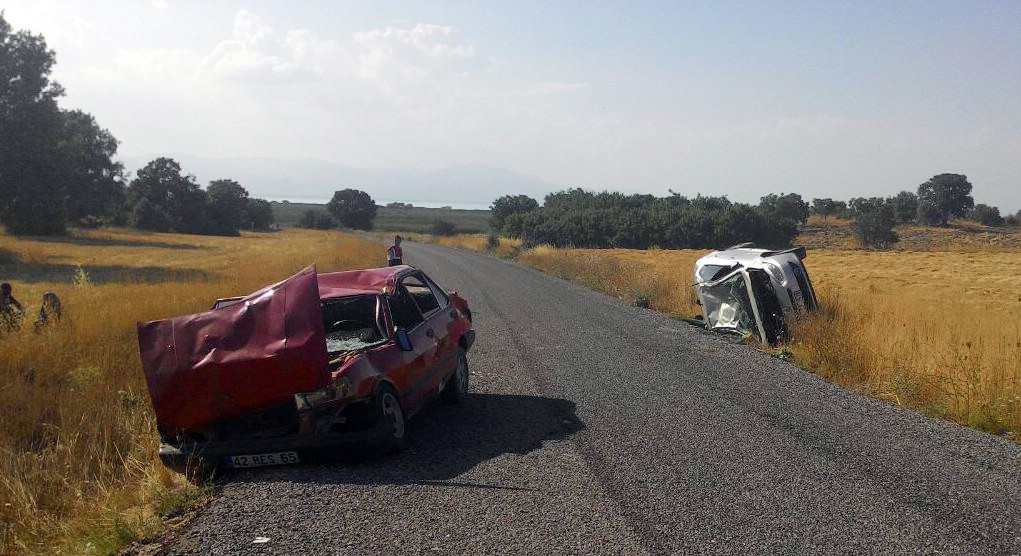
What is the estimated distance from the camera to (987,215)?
89.4 metres

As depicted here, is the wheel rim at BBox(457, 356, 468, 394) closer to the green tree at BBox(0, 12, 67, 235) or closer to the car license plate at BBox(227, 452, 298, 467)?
the car license plate at BBox(227, 452, 298, 467)

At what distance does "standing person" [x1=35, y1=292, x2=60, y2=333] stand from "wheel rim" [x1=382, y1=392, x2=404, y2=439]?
24.1ft

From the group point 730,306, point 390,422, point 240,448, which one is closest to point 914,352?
point 730,306

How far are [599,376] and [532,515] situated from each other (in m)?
5.28

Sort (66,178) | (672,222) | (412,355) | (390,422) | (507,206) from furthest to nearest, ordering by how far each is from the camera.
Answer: (507,206)
(672,222)
(66,178)
(412,355)
(390,422)

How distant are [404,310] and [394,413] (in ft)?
5.59

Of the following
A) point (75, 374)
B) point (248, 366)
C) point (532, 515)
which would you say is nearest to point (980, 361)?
point (532, 515)

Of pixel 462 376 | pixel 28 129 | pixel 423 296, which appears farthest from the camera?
pixel 28 129

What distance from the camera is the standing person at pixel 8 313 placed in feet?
36.2

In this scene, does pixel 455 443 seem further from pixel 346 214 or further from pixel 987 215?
pixel 346 214

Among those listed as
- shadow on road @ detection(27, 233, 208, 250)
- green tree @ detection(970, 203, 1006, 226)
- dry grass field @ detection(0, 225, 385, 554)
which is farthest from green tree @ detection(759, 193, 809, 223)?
dry grass field @ detection(0, 225, 385, 554)

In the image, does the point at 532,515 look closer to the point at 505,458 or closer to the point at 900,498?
the point at 505,458

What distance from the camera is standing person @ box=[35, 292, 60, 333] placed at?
11492mm

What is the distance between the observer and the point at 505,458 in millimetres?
6586
